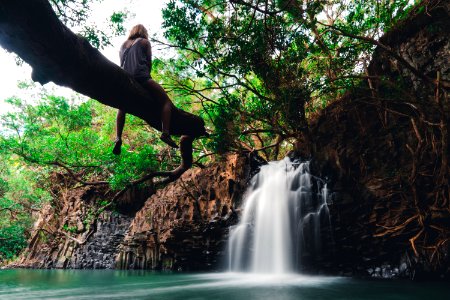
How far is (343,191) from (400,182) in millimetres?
1570

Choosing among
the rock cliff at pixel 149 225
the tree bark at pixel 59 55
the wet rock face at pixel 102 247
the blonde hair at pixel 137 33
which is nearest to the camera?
the tree bark at pixel 59 55

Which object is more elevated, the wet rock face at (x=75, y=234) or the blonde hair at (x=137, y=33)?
the blonde hair at (x=137, y=33)

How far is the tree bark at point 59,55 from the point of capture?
1741 mm

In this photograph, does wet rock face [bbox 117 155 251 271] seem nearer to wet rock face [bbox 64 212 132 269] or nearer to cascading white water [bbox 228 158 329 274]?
cascading white water [bbox 228 158 329 274]

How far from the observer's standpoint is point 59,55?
200cm

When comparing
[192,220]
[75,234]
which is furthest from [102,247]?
[192,220]

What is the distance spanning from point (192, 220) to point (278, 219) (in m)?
3.50

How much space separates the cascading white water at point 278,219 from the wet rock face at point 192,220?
651 mm

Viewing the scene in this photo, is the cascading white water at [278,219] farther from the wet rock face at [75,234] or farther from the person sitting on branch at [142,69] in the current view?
the wet rock face at [75,234]

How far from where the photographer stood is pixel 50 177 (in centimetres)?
1836

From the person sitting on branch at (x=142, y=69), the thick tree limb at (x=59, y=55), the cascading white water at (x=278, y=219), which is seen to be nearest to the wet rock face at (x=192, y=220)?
the cascading white water at (x=278, y=219)

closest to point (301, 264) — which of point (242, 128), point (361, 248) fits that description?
point (361, 248)

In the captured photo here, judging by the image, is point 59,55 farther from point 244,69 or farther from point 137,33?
point 244,69

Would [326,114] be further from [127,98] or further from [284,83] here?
[127,98]
